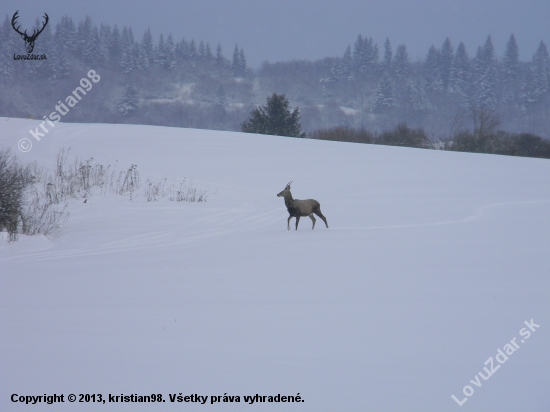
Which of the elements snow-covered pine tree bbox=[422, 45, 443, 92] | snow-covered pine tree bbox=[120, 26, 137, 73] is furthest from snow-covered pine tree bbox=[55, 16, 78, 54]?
snow-covered pine tree bbox=[422, 45, 443, 92]

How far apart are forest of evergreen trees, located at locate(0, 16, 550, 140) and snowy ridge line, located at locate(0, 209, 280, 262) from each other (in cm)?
7399

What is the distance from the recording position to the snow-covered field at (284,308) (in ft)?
11.9

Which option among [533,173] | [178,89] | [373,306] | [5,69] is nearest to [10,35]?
[5,69]

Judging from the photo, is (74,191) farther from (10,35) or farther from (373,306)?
(10,35)

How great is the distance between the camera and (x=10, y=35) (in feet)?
277

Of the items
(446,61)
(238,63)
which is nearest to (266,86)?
(238,63)

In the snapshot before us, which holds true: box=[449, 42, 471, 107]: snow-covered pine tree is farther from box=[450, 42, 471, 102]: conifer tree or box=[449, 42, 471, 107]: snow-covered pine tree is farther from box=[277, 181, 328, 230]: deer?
box=[277, 181, 328, 230]: deer

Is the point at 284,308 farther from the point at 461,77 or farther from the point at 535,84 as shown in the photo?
the point at 535,84

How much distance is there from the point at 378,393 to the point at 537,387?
3.66 feet

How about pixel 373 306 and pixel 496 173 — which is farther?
pixel 496 173

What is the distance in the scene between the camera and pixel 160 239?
440 inches

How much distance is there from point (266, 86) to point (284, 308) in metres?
106

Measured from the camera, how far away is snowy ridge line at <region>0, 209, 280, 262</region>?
9555mm

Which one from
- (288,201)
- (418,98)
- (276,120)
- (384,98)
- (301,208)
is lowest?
(301,208)
